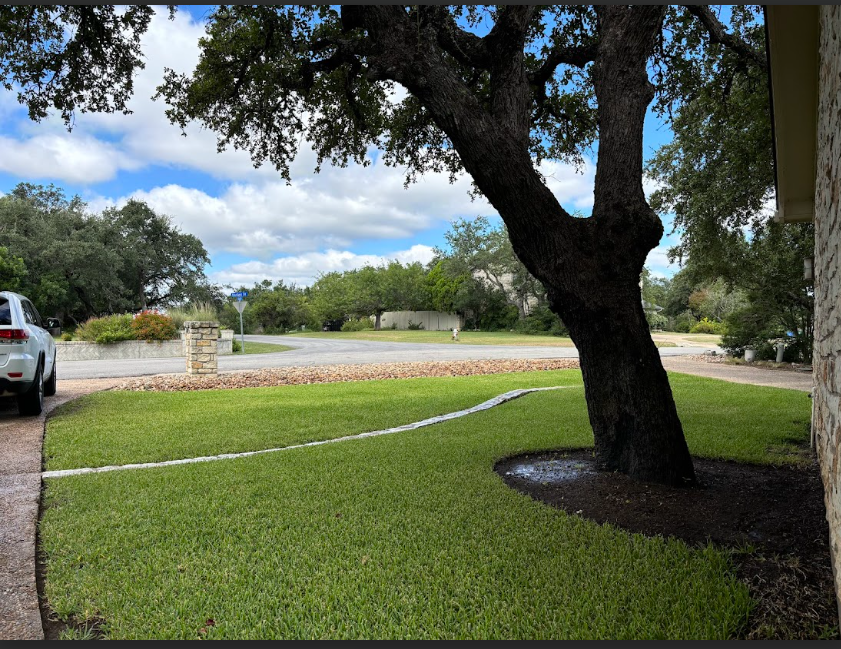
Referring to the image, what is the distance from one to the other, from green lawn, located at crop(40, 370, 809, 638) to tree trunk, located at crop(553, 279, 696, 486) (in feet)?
3.59

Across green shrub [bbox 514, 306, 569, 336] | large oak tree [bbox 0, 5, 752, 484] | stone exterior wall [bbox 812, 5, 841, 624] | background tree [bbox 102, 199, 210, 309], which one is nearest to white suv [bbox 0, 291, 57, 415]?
large oak tree [bbox 0, 5, 752, 484]

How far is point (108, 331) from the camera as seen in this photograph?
64.8 ft

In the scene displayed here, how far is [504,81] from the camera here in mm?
4891

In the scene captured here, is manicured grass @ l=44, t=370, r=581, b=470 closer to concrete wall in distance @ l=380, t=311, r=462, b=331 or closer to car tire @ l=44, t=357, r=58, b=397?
car tire @ l=44, t=357, r=58, b=397

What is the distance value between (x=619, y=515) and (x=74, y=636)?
3282 mm

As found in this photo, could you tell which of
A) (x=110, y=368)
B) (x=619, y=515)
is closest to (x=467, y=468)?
(x=619, y=515)

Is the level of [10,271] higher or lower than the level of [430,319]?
higher

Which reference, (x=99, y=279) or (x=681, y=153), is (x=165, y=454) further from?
(x=99, y=279)

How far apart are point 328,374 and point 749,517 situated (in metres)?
11.4

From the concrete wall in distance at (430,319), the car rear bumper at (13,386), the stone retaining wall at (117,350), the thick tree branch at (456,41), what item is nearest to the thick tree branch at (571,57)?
the thick tree branch at (456,41)

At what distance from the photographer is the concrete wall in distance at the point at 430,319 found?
51.1 m

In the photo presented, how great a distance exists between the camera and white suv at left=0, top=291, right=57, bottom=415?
6.98 metres

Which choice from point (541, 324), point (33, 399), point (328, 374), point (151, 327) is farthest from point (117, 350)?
point (541, 324)

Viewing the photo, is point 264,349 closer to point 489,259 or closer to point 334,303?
point 489,259
